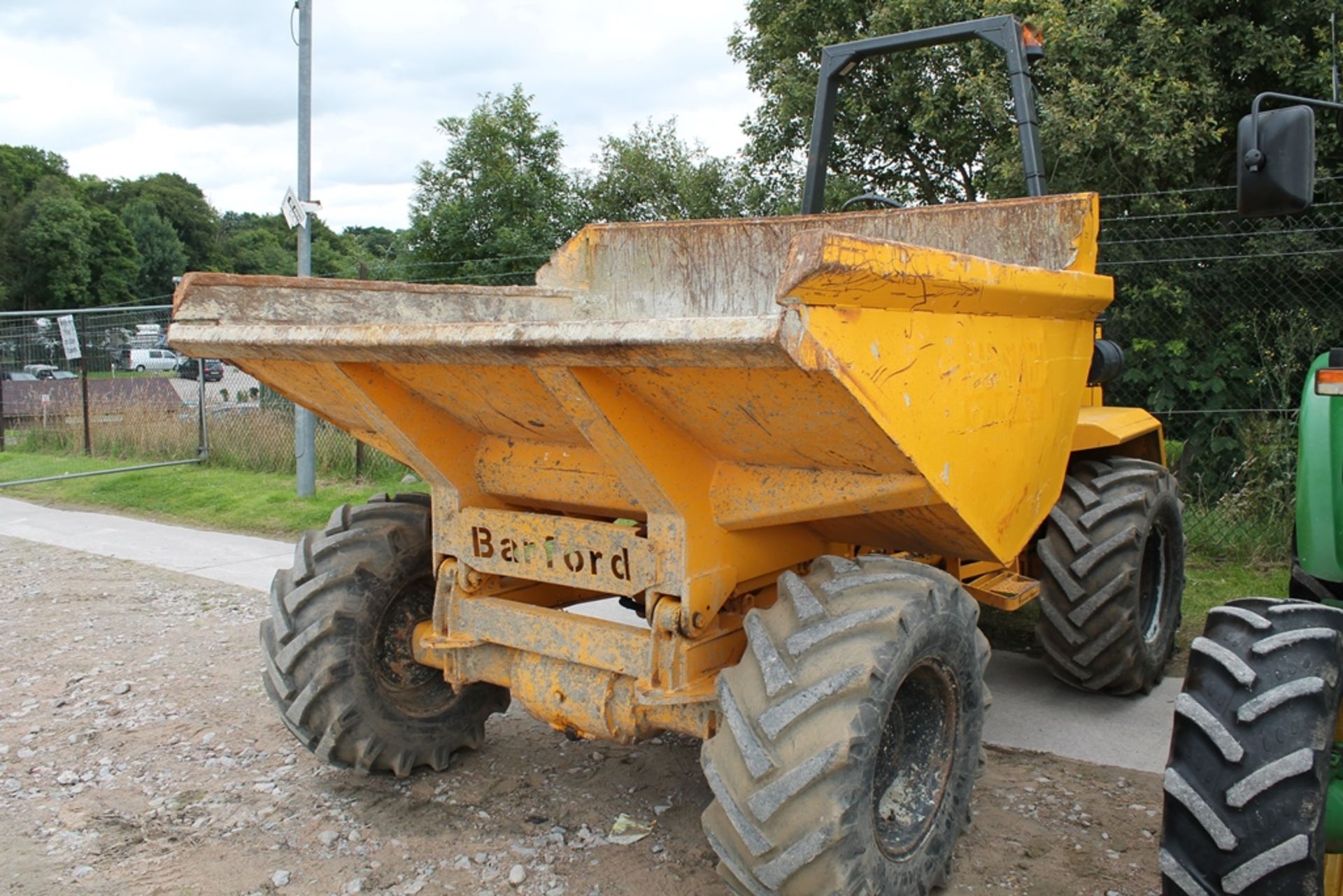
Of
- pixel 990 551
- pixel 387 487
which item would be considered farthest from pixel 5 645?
pixel 990 551

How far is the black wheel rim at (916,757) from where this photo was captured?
280 cm

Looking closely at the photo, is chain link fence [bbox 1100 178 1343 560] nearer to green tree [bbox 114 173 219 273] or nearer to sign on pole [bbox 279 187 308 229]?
Result: sign on pole [bbox 279 187 308 229]

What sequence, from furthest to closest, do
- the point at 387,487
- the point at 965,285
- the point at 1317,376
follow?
the point at 387,487, the point at 1317,376, the point at 965,285

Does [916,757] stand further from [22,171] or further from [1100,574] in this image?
[22,171]

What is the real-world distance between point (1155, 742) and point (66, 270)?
193 ft

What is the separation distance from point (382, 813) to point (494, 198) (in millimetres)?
13934

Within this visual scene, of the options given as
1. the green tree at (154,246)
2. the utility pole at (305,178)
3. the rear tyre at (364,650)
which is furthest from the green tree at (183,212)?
the rear tyre at (364,650)

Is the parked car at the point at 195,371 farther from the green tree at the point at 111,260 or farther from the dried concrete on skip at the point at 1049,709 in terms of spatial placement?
the green tree at the point at 111,260

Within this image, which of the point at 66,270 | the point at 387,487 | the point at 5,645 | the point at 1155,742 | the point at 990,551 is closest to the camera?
the point at 990,551

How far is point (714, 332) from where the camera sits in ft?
7.00

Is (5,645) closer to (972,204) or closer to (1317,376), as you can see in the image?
(972,204)

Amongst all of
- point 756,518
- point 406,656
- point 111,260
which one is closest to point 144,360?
point 406,656

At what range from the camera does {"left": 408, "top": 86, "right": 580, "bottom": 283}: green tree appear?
619 inches

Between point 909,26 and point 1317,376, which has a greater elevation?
point 909,26
